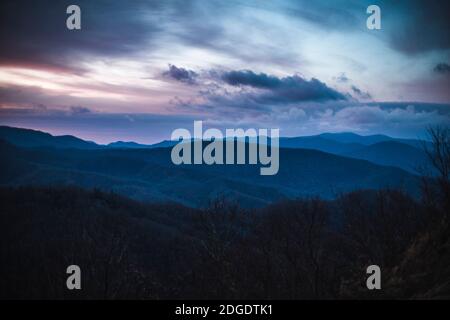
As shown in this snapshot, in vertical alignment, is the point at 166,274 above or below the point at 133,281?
below

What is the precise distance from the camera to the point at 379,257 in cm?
2161

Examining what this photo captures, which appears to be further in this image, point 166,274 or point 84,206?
point 84,206

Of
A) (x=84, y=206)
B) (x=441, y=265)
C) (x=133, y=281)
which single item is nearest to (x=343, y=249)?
(x=133, y=281)

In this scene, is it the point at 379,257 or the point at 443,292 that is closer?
the point at 443,292

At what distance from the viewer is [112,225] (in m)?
124
